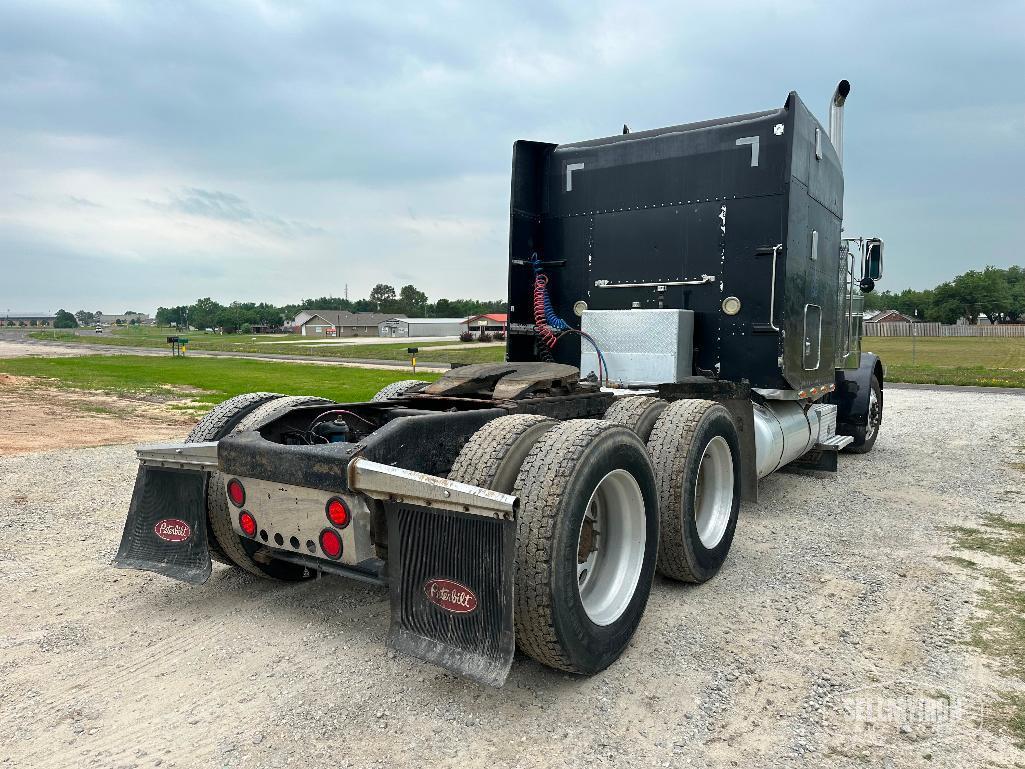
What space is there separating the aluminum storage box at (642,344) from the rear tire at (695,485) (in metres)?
1.24

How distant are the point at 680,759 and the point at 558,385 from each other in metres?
2.71

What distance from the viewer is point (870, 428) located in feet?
31.3

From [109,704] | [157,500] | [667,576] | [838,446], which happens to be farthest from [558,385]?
[838,446]

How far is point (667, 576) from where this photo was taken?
174 inches

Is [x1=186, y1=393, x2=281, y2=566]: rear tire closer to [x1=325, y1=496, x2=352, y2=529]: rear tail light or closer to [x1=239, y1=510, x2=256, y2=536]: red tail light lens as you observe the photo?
[x1=239, y1=510, x2=256, y2=536]: red tail light lens

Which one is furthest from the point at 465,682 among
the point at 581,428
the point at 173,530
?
the point at 173,530

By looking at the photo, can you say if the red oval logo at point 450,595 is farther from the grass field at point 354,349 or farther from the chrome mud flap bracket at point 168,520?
the grass field at point 354,349

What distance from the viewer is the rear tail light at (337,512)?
10.2 ft

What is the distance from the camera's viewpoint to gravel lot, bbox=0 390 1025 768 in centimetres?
267

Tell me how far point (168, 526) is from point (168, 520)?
3 cm

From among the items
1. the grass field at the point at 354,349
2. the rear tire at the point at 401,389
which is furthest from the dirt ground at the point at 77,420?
the grass field at the point at 354,349

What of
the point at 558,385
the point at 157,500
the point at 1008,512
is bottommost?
the point at 1008,512

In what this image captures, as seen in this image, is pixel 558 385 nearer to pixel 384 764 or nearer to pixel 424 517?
Answer: pixel 424 517

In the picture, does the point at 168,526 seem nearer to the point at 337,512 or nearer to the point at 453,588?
the point at 337,512
